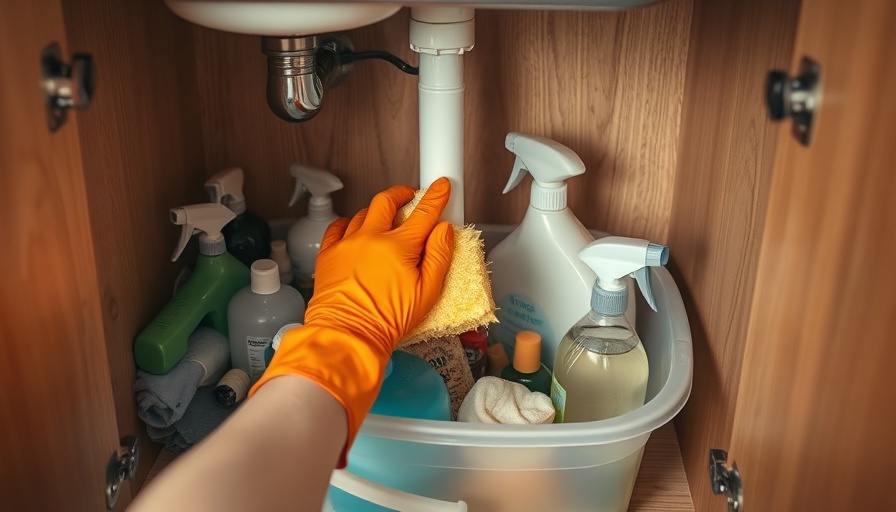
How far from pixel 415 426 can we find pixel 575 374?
17 centimetres

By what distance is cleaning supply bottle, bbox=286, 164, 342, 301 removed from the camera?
1.04 metres

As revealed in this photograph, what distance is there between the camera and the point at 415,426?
765 mm

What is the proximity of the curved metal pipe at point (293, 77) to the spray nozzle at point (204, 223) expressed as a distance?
0.14 meters

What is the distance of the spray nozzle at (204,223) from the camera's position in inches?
36.3

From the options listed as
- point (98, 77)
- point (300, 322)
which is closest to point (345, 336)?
point (300, 322)

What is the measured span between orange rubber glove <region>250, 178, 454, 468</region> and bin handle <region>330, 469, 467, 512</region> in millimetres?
111

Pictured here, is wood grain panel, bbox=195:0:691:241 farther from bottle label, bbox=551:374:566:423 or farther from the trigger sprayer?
bottle label, bbox=551:374:566:423

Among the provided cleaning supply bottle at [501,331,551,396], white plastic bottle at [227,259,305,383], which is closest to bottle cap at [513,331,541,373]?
cleaning supply bottle at [501,331,551,396]

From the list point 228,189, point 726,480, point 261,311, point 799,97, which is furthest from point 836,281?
point 228,189

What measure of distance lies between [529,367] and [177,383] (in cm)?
35

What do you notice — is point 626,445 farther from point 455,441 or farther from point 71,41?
point 71,41

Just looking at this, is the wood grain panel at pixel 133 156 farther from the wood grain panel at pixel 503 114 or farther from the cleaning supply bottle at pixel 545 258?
the cleaning supply bottle at pixel 545 258

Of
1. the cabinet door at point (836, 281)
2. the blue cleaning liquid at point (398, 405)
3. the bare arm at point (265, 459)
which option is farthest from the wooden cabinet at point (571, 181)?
the blue cleaning liquid at point (398, 405)

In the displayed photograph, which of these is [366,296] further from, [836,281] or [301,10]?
[836,281]
